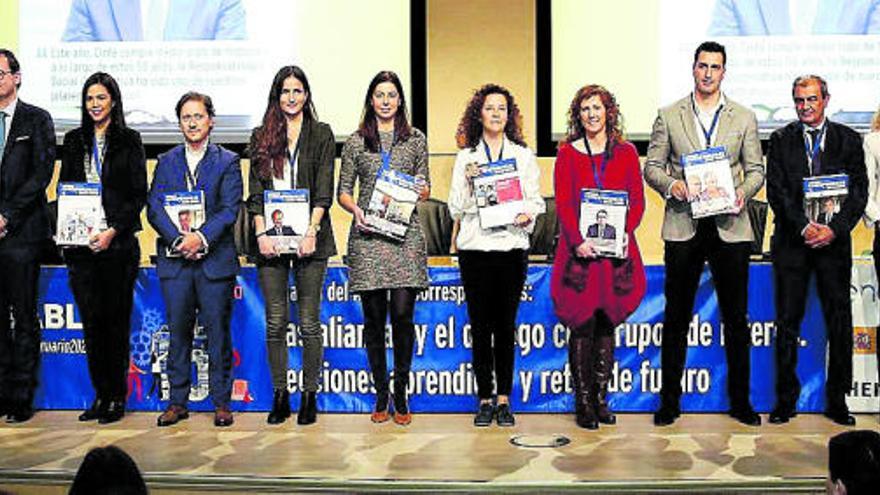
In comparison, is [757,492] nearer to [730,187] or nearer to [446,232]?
[730,187]

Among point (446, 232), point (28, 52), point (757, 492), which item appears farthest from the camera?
point (28, 52)

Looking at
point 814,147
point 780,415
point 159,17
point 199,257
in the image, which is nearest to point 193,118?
point 199,257

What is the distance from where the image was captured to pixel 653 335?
511 cm

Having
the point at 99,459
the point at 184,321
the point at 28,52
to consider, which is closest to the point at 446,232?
the point at 184,321

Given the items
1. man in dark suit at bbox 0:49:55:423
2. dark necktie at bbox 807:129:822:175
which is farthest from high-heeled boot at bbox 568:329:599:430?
man in dark suit at bbox 0:49:55:423

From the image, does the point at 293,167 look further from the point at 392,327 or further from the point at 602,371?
the point at 602,371

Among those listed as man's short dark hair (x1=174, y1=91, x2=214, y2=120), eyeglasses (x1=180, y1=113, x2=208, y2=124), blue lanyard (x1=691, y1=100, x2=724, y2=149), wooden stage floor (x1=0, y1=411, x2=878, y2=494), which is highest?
man's short dark hair (x1=174, y1=91, x2=214, y2=120)

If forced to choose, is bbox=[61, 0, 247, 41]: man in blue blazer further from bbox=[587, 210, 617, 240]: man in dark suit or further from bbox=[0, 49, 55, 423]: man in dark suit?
bbox=[587, 210, 617, 240]: man in dark suit

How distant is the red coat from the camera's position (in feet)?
15.3

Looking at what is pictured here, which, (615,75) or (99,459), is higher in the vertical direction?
(615,75)

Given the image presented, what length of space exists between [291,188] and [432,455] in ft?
4.52

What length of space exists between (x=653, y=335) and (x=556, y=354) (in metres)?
0.48

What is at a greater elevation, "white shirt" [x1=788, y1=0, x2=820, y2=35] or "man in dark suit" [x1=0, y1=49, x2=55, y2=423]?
"white shirt" [x1=788, y1=0, x2=820, y2=35]

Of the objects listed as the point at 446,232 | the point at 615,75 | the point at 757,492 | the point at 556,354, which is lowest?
the point at 757,492
